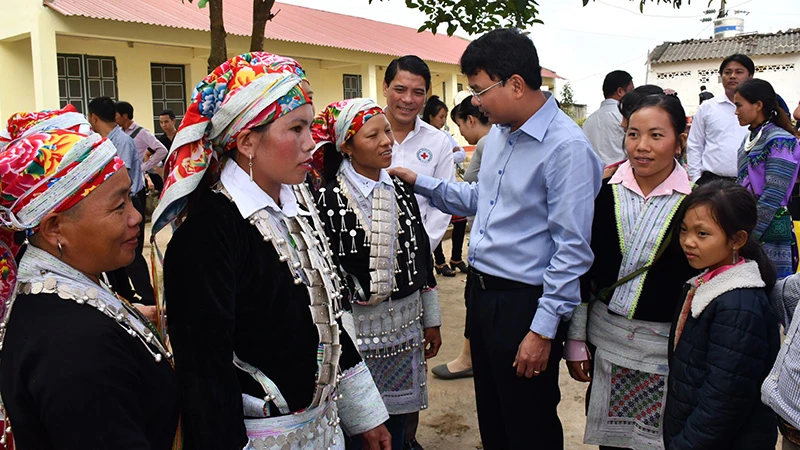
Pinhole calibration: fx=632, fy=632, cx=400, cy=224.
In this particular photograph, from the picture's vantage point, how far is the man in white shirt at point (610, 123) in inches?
229

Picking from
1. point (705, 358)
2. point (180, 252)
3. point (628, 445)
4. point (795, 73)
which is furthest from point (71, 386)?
point (795, 73)

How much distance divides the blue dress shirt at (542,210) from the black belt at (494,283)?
2 centimetres

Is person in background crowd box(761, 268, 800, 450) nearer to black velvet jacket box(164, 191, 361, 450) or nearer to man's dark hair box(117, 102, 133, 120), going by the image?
black velvet jacket box(164, 191, 361, 450)

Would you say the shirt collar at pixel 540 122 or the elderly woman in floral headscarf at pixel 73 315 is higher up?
the shirt collar at pixel 540 122

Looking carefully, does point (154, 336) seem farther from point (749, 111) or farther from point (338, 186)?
point (749, 111)

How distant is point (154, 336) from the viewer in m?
1.53

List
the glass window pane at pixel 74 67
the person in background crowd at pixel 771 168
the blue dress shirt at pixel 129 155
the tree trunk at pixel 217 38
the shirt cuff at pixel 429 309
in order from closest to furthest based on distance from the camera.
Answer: the shirt cuff at pixel 429 309
the person in background crowd at pixel 771 168
the tree trunk at pixel 217 38
the blue dress shirt at pixel 129 155
the glass window pane at pixel 74 67

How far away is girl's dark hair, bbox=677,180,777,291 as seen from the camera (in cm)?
207

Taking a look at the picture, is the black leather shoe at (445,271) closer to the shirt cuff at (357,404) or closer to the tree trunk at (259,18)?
the tree trunk at (259,18)

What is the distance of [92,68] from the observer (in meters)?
11.8

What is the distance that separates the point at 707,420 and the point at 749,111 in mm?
3148

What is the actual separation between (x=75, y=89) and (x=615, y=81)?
987 cm

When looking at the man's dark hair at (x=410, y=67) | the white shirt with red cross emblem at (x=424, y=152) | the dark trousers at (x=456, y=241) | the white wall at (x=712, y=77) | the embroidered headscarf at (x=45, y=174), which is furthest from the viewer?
the white wall at (x=712, y=77)

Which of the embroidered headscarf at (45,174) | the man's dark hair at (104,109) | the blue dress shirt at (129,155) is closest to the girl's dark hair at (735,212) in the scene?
the embroidered headscarf at (45,174)
